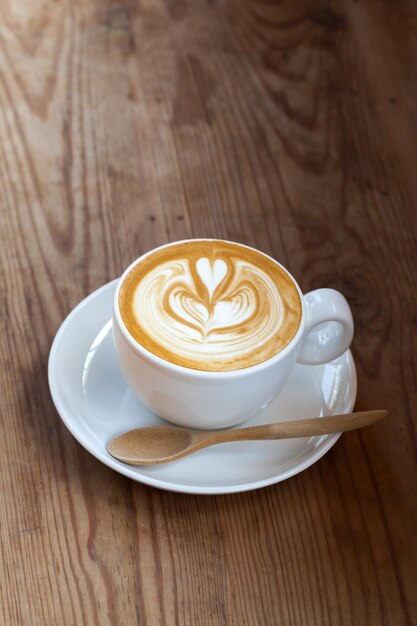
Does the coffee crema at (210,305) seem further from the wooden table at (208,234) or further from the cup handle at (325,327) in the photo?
the wooden table at (208,234)

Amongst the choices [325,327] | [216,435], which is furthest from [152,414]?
[325,327]

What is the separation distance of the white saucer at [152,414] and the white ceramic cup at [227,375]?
4 cm

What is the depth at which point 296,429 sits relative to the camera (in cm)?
73

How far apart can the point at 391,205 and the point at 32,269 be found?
482mm

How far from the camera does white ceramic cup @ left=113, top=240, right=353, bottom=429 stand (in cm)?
68

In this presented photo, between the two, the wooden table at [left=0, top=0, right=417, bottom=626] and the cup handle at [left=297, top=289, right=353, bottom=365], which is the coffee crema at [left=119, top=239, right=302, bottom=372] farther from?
the wooden table at [left=0, top=0, right=417, bottom=626]

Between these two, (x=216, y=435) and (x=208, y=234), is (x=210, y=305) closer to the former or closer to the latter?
(x=216, y=435)

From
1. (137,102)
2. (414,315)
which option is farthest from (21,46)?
(414,315)

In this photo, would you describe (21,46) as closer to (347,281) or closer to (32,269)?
(32,269)

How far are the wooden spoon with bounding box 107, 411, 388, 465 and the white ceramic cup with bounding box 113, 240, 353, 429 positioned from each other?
0.01m

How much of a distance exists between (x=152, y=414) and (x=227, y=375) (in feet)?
0.42

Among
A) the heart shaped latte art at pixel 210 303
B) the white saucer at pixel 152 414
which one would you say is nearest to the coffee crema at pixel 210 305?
the heart shaped latte art at pixel 210 303

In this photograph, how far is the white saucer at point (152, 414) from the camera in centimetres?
71

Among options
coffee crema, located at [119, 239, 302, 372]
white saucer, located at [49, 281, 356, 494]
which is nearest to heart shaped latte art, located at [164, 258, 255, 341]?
coffee crema, located at [119, 239, 302, 372]
